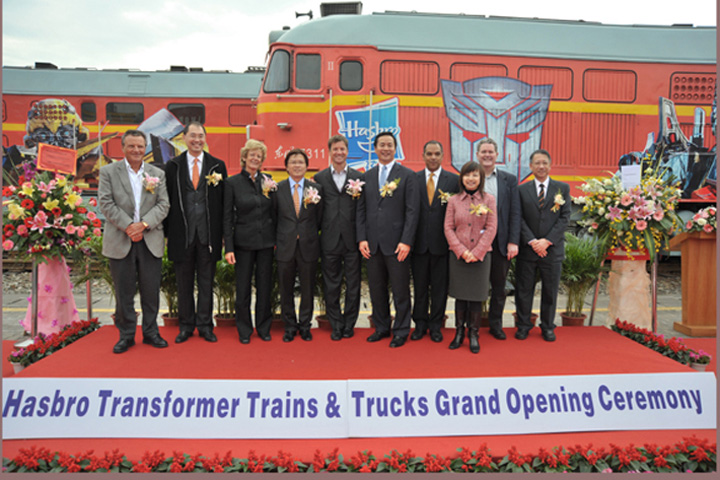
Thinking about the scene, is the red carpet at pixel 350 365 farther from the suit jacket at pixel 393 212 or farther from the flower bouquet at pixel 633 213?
the flower bouquet at pixel 633 213

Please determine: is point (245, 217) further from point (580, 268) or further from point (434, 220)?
point (580, 268)

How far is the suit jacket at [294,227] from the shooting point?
4148 mm

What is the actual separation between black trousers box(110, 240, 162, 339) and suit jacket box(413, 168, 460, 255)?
2.43 meters

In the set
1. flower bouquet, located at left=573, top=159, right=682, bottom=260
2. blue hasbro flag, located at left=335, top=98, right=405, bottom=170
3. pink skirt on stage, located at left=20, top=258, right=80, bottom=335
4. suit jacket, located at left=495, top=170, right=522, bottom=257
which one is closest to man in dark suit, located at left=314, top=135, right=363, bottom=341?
suit jacket, located at left=495, top=170, right=522, bottom=257

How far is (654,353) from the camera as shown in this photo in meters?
3.93

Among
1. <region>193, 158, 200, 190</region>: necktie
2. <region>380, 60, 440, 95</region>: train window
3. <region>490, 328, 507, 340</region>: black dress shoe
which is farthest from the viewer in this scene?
<region>380, 60, 440, 95</region>: train window

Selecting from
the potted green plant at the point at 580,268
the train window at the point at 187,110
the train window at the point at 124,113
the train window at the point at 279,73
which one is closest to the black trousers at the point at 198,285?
the potted green plant at the point at 580,268

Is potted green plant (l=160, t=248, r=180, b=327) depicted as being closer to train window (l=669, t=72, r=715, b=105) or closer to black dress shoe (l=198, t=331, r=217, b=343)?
black dress shoe (l=198, t=331, r=217, b=343)

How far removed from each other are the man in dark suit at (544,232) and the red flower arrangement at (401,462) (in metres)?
1.76

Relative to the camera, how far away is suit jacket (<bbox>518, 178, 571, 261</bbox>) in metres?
4.28

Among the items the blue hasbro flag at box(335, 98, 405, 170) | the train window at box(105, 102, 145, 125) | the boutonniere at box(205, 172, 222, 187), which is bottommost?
the boutonniere at box(205, 172, 222, 187)

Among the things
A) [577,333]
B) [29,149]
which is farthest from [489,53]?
[29,149]

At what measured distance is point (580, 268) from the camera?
4965 millimetres

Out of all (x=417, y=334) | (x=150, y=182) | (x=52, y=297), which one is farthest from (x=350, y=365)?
(x=52, y=297)
